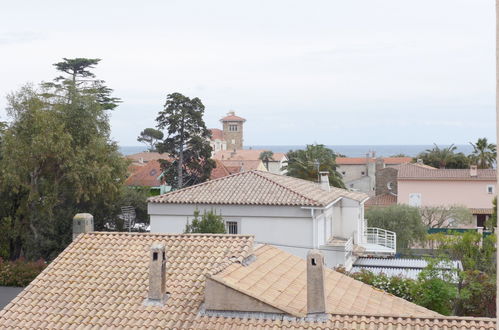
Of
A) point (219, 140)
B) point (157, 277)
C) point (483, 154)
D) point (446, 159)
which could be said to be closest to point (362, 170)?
point (446, 159)

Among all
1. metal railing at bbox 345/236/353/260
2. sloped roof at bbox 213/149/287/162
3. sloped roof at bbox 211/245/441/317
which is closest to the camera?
sloped roof at bbox 211/245/441/317

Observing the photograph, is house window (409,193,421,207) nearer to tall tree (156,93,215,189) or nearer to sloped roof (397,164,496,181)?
sloped roof (397,164,496,181)

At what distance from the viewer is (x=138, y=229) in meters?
42.0

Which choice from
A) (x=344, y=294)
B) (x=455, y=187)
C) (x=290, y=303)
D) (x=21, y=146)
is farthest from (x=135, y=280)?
(x=455, y=187)

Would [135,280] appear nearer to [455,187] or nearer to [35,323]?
[35,323]

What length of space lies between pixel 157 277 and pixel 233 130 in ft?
464

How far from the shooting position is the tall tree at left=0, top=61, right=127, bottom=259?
3400 centimetres

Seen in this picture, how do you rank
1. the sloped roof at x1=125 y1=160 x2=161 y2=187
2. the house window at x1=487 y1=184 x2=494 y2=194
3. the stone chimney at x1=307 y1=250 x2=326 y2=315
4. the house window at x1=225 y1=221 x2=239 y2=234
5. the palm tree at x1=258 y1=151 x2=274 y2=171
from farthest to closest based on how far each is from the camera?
the palm tree at x1=258 y1=151 x2=274 y2=171 → the sloped roof at x1=125 y1=160 x2=161 y2=187 → the house window at x1=487 y1=184 x2=494 y2=194 → the house window at x1=225 y1=221 x2=239 y2=234 → the stone chimney at x1=307 y1=250 x2=326 y2=315

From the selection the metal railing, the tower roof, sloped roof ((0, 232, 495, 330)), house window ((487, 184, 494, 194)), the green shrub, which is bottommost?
the green shrub

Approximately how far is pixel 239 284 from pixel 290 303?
1089 mm

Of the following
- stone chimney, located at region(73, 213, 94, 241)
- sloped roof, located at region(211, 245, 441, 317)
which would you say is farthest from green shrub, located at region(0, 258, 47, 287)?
sloped roof, located at region(211, 245, 441, 317)

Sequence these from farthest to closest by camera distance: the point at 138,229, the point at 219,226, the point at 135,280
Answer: the point at 138,229, the point at 219,226, the point at 135,280

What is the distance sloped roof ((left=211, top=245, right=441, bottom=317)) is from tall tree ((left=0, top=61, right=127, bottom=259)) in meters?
20.2

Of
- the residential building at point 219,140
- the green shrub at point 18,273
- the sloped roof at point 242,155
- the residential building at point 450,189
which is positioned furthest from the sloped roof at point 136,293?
the residential building at point 219,140
